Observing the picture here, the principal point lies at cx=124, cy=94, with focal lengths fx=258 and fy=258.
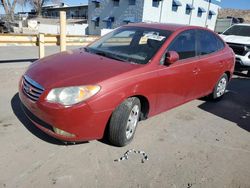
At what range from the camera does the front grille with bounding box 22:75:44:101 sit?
10.4ft

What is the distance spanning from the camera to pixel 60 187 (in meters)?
2.72

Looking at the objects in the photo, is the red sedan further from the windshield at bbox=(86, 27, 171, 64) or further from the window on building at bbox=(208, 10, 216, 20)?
the window on building at bbox=(208, 10, 216, 20)

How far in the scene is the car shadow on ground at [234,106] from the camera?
16.9 ft

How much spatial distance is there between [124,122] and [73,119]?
68 centimetres

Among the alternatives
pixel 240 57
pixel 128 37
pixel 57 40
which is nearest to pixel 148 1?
pixel 240 57

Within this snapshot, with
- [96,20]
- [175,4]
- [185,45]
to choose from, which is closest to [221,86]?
[185,45]

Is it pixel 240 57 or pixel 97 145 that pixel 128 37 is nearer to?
pixel 97 145

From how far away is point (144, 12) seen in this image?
1111 inches

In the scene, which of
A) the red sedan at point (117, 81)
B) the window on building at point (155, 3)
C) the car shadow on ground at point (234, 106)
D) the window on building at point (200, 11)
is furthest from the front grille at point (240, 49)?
the window on building at point (200, 11)

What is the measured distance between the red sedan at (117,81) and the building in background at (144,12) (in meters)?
24.7

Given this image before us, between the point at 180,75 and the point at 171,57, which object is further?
the point at 180,75

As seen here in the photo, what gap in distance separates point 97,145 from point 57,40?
4.52 meters

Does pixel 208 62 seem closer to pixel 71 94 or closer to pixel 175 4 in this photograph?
pixel 71 94

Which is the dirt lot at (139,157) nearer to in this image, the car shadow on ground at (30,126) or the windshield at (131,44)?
the car shadow on ground at (30,126)
